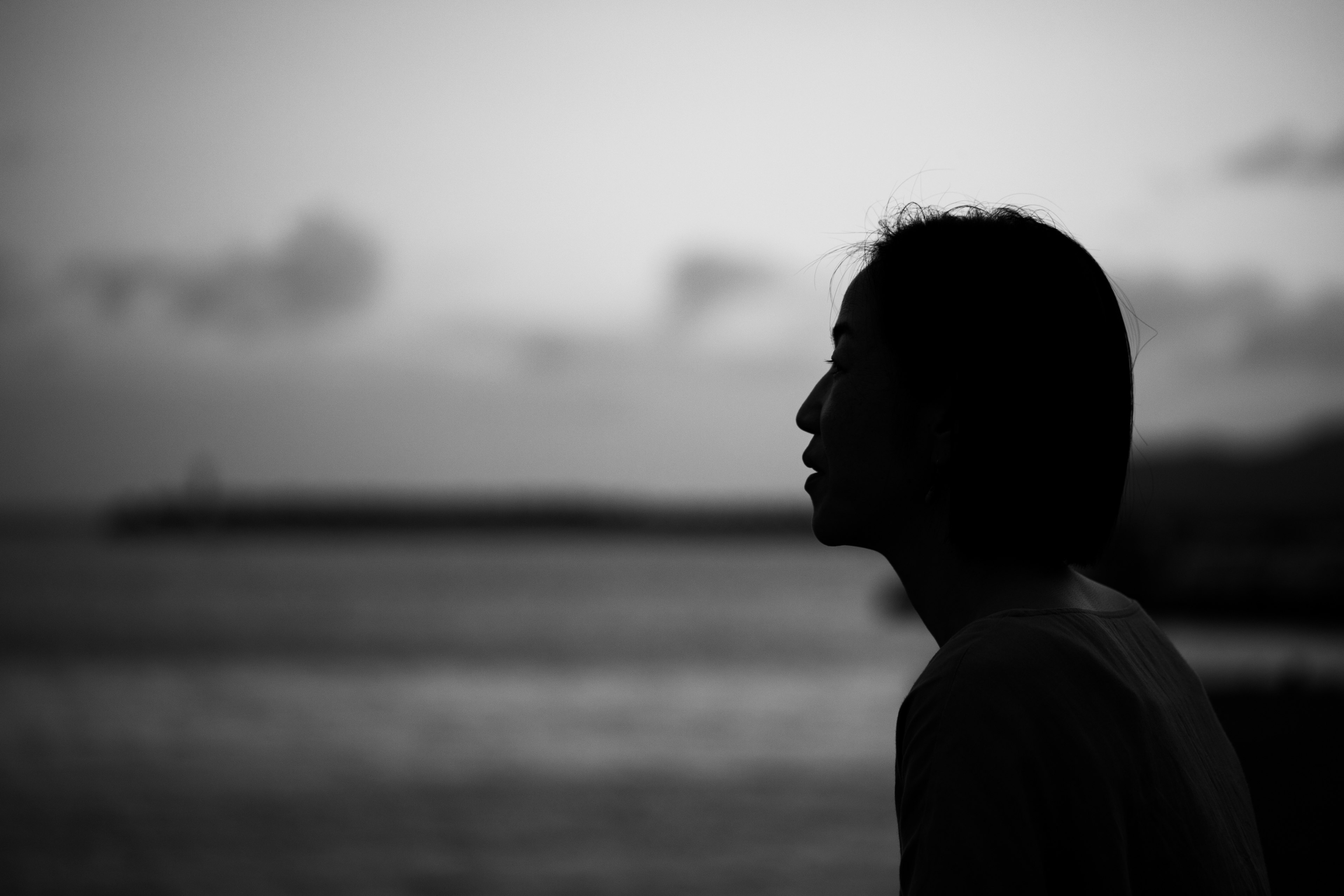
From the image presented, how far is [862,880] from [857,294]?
1424 cm

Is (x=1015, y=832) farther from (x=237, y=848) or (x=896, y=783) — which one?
(x=237, y=848)

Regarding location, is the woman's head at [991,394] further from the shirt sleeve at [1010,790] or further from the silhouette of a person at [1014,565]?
the shirt sleeve at [1010,790]

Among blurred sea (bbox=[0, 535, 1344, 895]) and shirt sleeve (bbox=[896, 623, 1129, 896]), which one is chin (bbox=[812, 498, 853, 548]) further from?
blurred sea (bbox=[0, 535, 1344, 895])

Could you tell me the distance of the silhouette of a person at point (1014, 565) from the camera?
1.45 metres

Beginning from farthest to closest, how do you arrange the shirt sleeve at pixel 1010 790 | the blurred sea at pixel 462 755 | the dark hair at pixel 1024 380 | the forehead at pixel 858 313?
the blurred sea at pixel 462 755, the forehead at pixel 858 313, the dark hair at pixel 1024 380, the shirt sleeve at pixel 1010 790

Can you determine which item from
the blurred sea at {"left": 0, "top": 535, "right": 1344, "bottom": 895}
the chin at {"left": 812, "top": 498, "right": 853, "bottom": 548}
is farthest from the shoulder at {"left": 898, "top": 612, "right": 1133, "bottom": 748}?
the blurred sea at {"left": 0, "top": 535, "right": 1344, "bottom": 895}

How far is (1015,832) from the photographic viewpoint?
142cm

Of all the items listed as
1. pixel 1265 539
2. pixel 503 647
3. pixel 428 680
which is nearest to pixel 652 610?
pixel 503 647

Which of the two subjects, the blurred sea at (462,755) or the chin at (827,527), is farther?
the blurred sea at (462,755)

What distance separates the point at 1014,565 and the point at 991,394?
0.82 ft

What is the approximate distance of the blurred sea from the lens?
16.3 meters

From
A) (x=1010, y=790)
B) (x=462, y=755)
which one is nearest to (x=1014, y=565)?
(x=1010, y=790)

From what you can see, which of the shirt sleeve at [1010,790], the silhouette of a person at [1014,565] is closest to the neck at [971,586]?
the silhouette of a person at [1014,565]

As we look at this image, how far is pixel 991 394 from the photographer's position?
1.68 meters
